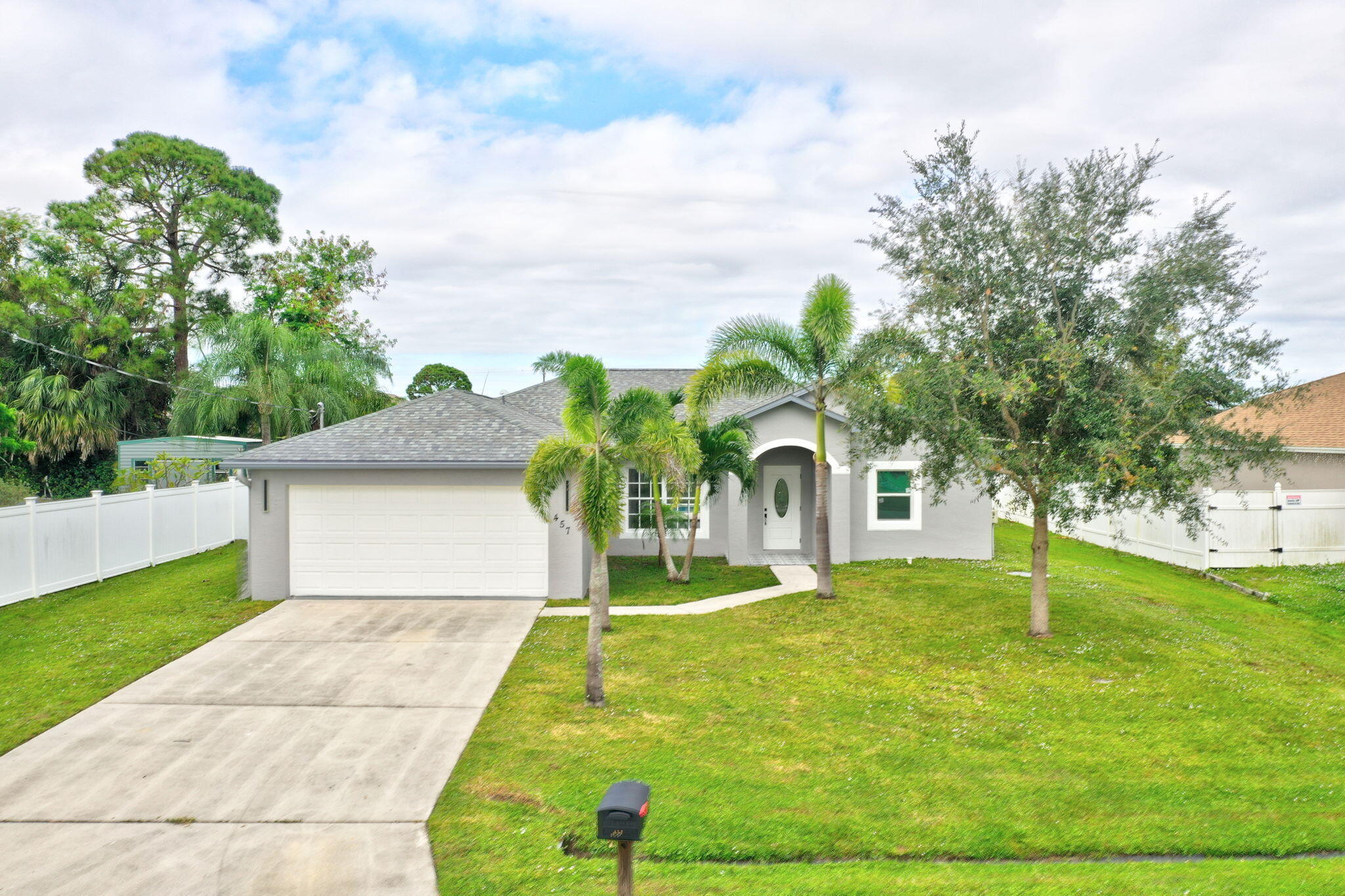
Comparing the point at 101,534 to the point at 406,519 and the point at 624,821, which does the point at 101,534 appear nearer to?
the point at 406,519

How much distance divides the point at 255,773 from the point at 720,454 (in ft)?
34.2

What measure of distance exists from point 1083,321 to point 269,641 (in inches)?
474

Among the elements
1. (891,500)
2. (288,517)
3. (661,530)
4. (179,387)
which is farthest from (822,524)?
(179,387)

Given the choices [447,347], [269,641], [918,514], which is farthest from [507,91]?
[447,347]

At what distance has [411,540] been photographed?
1410 centimetres

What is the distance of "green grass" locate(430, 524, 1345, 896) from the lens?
214 inches

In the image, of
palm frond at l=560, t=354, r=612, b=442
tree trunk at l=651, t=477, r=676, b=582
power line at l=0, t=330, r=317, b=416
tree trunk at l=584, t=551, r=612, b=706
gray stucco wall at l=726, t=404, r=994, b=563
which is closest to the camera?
tree trunk at l=584, t=551, r=612, b=706

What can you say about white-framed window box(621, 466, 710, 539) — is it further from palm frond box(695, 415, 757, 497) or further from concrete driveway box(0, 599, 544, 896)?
concrete driveway box(0, 599, 544, 896)

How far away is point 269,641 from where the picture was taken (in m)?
11.3

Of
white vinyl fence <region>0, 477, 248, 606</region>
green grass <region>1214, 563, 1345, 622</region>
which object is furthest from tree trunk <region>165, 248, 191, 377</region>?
green grass <region>1214, 563, 1345, 622</region>

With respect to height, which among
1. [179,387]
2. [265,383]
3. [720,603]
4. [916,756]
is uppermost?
[179,387]

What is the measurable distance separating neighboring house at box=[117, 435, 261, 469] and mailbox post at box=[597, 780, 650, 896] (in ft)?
83.7

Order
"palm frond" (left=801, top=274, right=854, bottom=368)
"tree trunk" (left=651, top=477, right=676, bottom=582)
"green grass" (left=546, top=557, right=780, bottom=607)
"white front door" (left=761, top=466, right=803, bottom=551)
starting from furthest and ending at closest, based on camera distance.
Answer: "white front door" (left=761, top=466, right=803, bottom=551) → "tree trunk" (left=651, top=477, right=676, bottom=582) → "green grass" (left=546, top=557, right=780, bottom=607) → "palm frond" (left=801, top=274, right=854, bottom=368)

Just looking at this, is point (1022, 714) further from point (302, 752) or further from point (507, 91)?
point (507, 91)
